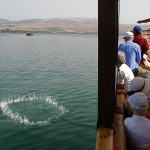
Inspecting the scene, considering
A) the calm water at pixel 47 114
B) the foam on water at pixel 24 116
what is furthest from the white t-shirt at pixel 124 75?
the foam on water at pixel 24 116

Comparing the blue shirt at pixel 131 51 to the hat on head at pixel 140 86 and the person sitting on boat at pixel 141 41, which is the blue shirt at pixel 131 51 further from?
Result: the hat on head at pixel 140 86

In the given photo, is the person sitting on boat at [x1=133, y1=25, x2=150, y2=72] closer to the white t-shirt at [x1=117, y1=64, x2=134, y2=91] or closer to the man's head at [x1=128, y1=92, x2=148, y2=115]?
the white t-shirt at [x1=117, y1=64, x2=134, y2=91]

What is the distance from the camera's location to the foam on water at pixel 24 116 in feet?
37.8

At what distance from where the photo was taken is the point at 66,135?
10359mm

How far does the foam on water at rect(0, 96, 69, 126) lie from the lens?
37.8 ft

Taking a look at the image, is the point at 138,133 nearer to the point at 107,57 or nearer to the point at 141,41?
the point at 107,57

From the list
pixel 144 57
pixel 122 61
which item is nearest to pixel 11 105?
pixel 144 57

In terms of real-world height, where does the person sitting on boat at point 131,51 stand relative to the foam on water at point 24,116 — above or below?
above

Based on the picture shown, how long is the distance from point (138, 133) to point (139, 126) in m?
0.10

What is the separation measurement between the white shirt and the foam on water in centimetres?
691

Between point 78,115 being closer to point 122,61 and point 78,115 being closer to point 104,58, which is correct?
point 122,61

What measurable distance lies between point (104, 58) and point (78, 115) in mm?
8649

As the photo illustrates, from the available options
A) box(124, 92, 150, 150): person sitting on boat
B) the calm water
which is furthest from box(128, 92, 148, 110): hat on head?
the calm water

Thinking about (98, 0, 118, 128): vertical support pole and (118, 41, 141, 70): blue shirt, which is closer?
(98, 0, 118, 128): vertical support pole
